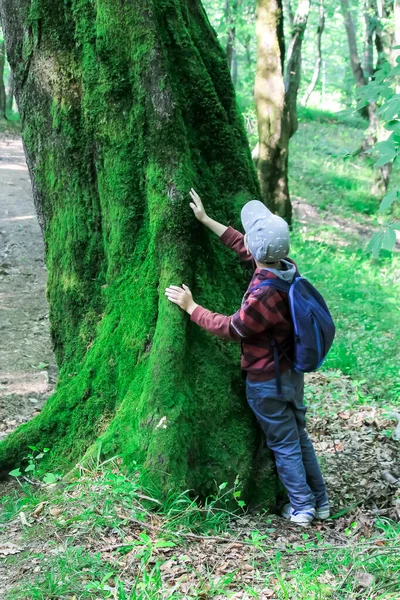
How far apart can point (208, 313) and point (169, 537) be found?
50.5 inches

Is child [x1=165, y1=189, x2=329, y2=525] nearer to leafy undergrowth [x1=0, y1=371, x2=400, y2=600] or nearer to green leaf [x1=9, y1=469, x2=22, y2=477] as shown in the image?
leafy undergrowth [x1=0, y1=371, x2=400, y2=600]

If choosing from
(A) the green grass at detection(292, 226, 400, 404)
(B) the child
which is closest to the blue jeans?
(B) the child

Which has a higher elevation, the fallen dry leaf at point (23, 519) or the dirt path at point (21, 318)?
the fallen dry leaf at point (23, 519)

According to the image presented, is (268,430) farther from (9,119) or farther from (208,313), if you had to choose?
(9,119)

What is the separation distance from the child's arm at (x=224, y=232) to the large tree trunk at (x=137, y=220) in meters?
0.06

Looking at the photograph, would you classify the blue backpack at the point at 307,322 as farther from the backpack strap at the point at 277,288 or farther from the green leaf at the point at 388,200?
the green leaf at the point at 388,200

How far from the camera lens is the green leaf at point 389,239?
12.9 ft

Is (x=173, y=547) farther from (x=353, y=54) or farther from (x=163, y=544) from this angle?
(x=353, y=54)

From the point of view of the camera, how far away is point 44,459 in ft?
15.0

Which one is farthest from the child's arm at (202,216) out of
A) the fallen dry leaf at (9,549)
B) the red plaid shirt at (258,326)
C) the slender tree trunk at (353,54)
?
the slender tree trunk at (353,54)

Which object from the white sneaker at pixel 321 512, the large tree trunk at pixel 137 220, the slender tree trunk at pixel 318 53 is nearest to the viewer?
the large tree trunk at pixel 137 220

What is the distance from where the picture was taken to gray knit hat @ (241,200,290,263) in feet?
12.6

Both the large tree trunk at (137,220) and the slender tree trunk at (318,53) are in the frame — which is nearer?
the large tree trunk at (137,220)

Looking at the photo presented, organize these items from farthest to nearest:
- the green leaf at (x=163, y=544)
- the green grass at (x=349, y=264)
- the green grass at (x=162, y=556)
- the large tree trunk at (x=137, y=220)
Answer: the green grass at (x=349, y=264) → the large tree trunk at (x=137, y=220) → the green leaf at (x=163, y=544) → the green grass at (x=162, y=556)
